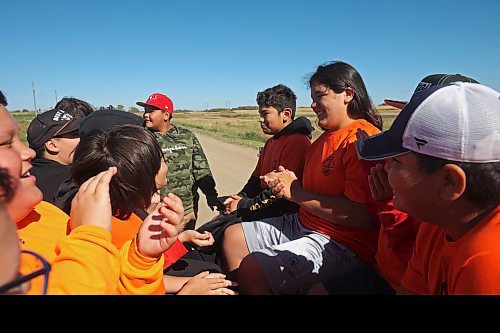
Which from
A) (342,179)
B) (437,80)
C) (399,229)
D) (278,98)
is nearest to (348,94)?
(342,179)

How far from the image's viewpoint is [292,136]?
3102mm

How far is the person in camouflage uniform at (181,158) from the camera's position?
12.3ft

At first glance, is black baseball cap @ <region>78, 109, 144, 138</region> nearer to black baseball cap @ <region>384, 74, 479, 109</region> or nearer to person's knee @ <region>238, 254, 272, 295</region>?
person's knee @ <region>238, 254, 272, 295</region>

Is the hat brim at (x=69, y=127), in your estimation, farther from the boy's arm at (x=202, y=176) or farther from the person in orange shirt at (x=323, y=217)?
the person in orange shirt at (x=323, y=217)

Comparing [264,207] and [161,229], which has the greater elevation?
[161,229]

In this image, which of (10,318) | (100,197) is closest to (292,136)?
(100,197)

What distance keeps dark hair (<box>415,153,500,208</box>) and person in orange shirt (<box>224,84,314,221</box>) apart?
162cm

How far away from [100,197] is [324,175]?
1.44m

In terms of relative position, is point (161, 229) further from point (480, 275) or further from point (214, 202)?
point (214, 202)

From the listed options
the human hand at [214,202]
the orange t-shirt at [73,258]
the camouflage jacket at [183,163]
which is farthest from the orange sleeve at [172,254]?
the camouflage jacket at [183,163]

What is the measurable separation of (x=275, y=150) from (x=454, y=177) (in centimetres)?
216

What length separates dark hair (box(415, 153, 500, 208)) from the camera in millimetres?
1048

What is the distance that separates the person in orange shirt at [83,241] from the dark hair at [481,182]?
890mm

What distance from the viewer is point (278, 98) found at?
3.67m
